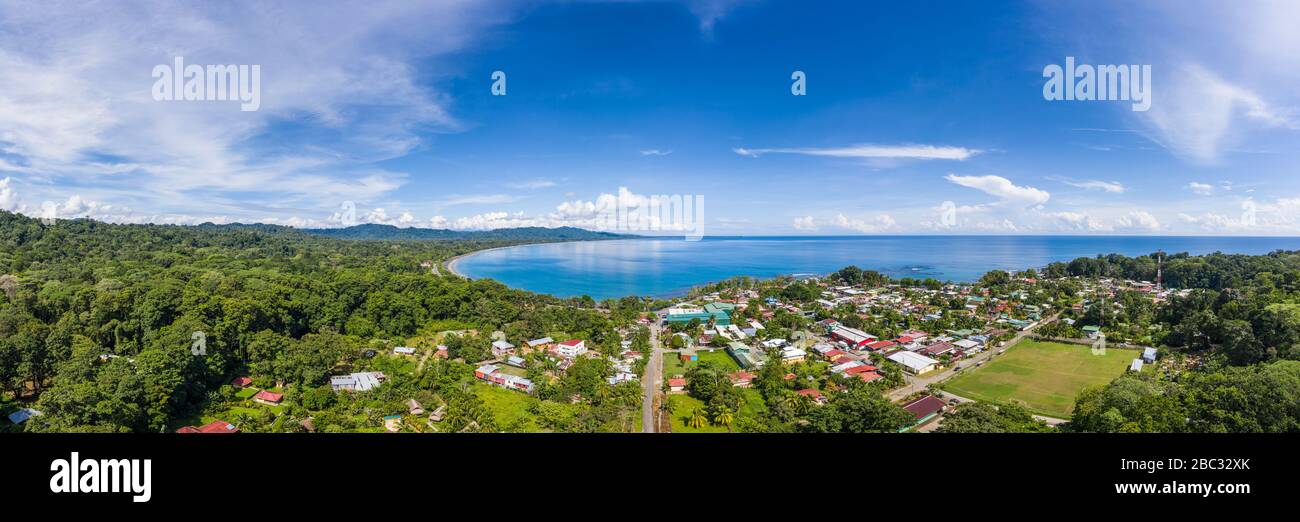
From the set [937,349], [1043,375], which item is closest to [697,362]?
[937,349]

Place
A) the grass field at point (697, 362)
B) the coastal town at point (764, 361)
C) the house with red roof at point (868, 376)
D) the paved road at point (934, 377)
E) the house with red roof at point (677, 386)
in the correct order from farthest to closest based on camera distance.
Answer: the grass field at point (697, 362)
the house with red roof at point (868, 376)
the house with red roof at point (677, 386)
the paved road at point (934, 377)
the coastal town at point (764, 361)

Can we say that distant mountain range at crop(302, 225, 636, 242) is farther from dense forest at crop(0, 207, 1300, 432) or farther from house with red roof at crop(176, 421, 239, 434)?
house with red roof at crop(176, 421, 239, 434)

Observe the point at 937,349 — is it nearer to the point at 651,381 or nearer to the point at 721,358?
the point at 721,358

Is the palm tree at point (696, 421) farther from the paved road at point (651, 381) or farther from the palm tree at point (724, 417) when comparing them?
the paved road at point (651, 381)

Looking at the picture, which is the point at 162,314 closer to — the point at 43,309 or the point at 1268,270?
the point at 43,309

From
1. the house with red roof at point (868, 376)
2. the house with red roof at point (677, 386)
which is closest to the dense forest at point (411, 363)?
the house with red roof at point (677, 386)
